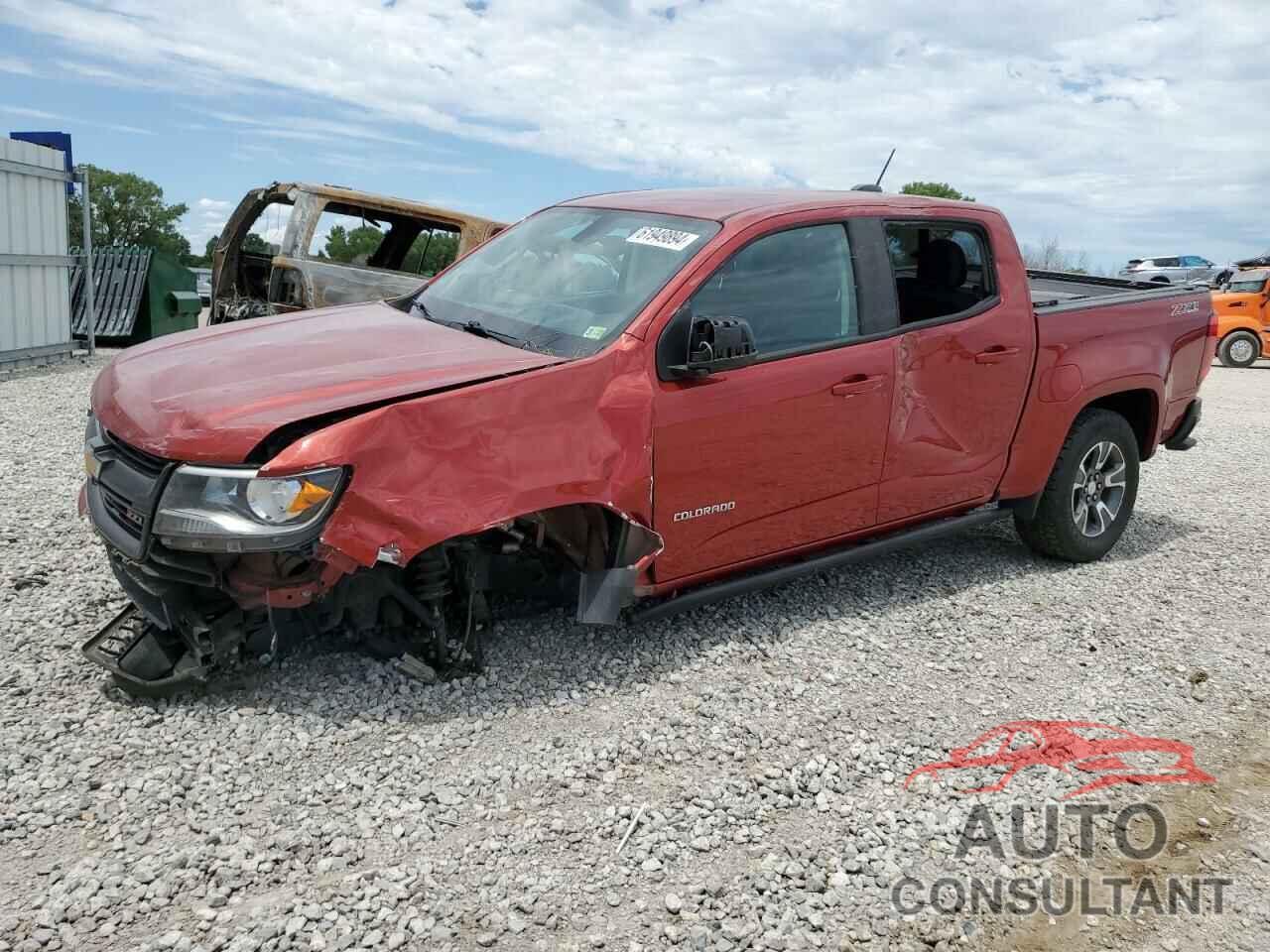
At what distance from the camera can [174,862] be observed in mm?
2869

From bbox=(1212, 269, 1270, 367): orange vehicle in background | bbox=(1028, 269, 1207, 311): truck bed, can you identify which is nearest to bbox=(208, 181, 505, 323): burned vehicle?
bbox=(1028, 269, 1207, 311): truck bed

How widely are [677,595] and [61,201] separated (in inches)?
465

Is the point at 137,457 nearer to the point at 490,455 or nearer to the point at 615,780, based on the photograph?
the point at 490,455

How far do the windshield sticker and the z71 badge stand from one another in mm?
1038

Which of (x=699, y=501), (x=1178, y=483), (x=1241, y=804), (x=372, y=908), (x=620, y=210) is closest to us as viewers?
(x=372, y=908)

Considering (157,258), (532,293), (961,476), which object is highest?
(532,293)

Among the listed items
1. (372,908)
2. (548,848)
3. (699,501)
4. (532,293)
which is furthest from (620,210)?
(372,908)

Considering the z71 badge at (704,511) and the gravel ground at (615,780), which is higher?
the z71 badge at (704,511)

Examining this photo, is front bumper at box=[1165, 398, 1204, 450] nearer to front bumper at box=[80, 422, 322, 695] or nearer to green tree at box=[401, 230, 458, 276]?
front bumper at box=[80, 422, 322, 695]

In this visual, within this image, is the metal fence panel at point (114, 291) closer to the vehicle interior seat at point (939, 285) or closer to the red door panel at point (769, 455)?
the vehicle interior seat at point (939, 285)

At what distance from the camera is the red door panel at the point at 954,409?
4.68 metres

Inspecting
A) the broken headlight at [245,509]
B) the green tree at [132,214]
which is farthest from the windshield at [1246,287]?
the green tree at [132,214]

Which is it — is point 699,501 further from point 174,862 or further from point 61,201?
point 61,201

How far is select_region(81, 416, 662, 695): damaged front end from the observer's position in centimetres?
321
